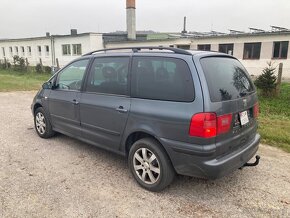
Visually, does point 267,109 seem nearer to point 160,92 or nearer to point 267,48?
point 160,92

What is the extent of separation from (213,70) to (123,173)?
77.4 inches

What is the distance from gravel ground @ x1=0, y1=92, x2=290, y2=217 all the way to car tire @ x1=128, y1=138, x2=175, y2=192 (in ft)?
0.44

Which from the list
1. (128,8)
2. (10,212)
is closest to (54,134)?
(10,212)

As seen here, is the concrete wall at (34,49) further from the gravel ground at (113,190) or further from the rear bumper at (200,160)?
the rear bumper at (200,160)

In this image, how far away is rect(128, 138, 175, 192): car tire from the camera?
3369 mm

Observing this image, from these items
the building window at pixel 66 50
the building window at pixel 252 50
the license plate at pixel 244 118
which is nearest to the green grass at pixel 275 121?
the license plate at pixel 244 118

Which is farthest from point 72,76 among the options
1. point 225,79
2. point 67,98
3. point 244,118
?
point 244,118

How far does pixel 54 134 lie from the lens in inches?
224

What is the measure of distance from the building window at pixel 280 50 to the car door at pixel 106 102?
19.8 meters

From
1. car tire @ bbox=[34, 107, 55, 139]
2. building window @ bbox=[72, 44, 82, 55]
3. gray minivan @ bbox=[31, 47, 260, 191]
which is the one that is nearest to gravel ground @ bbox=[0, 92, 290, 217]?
gray minivan @ bbox=[31, 47, 260, 191]

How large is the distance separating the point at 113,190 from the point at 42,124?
8.87 ft

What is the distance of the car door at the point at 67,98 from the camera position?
4.60m

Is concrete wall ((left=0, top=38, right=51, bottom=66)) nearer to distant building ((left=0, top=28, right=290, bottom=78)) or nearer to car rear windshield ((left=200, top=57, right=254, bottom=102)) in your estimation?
distant building ((left=0, top=28, right=290, bottom=78))

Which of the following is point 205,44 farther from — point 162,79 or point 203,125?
point 203,125
